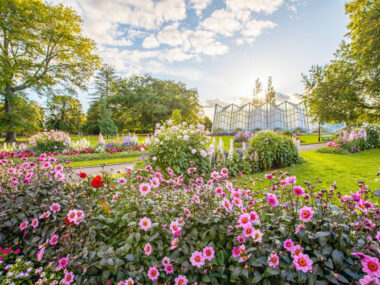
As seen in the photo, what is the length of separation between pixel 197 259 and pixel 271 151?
5.52 metres

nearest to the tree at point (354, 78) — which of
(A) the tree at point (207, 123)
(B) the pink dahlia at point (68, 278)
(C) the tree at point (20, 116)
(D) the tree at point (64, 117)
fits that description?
(B) the pink dahlia at point (68, 278)

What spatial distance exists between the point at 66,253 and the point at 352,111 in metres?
15.9

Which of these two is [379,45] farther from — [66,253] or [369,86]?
[66,253]

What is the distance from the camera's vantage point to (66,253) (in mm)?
1812

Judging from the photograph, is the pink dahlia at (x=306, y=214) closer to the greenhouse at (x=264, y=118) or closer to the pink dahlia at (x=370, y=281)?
the pink dahlia at (x=370, y=281)

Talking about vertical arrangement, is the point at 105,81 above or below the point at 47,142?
above

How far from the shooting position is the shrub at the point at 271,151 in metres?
6.14

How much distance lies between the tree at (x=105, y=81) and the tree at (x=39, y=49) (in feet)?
68.5

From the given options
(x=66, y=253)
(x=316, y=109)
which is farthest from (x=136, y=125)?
(x=66, y=253)

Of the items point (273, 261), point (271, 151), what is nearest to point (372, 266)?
point (273, 261)

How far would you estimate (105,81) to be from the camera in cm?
4050

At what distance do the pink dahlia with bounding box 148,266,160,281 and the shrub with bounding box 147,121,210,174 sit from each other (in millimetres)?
2964

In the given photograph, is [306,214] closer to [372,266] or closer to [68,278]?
[372,266]

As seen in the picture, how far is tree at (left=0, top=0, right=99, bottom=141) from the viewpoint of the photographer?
15867 mm
